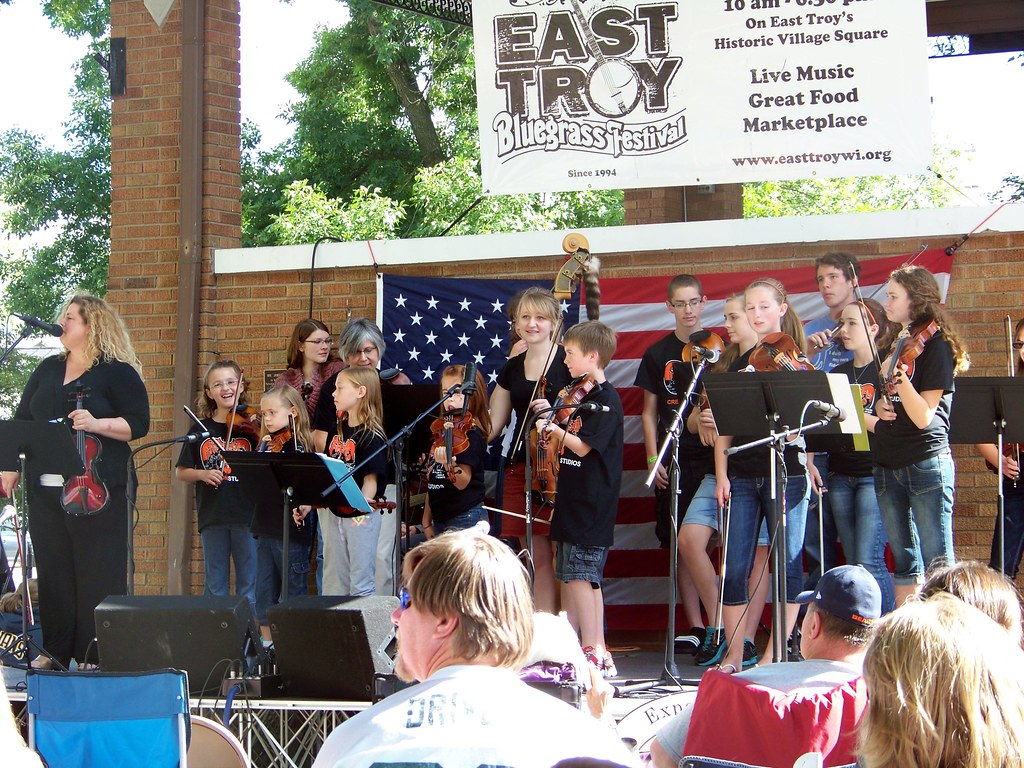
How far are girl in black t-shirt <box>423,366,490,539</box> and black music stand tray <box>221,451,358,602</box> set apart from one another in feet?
2.53

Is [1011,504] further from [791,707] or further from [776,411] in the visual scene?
[791,707]

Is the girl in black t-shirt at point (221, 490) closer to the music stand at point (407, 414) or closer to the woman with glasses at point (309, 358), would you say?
the woman with glasses at point (309, 358)

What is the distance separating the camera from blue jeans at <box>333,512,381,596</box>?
22.2ft

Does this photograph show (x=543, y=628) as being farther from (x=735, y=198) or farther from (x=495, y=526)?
(x=735, y=198)

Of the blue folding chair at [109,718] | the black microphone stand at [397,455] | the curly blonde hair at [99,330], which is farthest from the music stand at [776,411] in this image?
the curly blonde hair at [99,330]

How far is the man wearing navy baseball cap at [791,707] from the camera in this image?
3.04 metres

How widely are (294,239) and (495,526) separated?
510 inches

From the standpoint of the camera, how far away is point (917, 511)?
19.0 ft

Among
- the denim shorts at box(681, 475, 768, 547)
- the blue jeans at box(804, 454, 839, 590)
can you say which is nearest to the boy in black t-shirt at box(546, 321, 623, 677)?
the denim shorts at box(681, 475, 768, 547)

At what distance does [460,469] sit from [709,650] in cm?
173

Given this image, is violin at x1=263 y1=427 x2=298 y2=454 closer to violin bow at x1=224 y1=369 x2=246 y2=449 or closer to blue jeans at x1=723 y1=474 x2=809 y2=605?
violin bow at x1=224 y1=369 x2=246 y2=449

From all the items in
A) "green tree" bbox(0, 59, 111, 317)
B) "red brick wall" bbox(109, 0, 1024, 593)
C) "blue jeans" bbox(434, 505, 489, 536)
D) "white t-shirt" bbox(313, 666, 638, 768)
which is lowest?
"white t-shirt" bbox(313, 666, 638, 768)

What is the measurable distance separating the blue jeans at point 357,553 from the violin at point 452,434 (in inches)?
21.0

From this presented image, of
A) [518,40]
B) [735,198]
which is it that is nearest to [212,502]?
[518,40]
